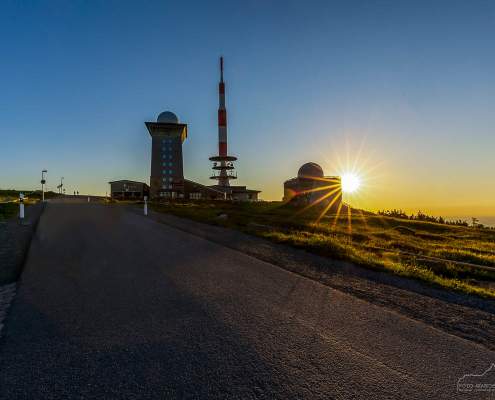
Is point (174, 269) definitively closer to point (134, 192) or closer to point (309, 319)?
point (309, 319)

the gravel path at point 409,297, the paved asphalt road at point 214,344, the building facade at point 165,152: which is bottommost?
the gravel path at point 409,297

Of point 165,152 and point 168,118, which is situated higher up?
point 168,118

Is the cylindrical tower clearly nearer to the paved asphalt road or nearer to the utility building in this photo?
the utility building

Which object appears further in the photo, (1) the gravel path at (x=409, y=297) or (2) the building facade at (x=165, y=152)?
(2) the building facade at (x=165, y=152)

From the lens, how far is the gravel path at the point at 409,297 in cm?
366

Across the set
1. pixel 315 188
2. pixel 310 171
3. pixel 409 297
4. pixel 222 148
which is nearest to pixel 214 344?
pixel 409 297

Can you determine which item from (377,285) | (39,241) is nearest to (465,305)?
(377,285)

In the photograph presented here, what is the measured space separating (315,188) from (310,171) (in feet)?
10.6

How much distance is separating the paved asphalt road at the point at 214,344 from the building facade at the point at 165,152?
7914cm

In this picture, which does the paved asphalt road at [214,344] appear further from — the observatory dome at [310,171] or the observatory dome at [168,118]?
the observatory dome at [168,118]

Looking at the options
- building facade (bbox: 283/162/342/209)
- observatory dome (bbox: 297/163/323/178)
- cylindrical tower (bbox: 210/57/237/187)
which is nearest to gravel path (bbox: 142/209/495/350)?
building facade (bbox: 283/162/342/209)

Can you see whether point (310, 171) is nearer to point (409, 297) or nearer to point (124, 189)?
point (409, 297)

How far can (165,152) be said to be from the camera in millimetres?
84125

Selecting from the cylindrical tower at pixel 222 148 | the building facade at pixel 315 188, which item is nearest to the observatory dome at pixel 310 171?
the building facade at pixel 315 188
